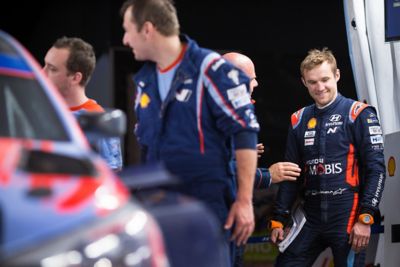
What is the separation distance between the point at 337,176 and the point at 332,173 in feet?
Answer: 0.13

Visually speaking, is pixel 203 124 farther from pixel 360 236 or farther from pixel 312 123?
pixel 312 123

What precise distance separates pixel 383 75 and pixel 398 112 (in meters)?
A: 0.29

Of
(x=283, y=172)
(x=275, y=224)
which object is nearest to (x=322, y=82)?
(x=283, y=172)

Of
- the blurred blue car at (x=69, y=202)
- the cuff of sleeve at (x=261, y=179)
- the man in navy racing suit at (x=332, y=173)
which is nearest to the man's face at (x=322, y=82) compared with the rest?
the man in navy racing suit at (x=332, y=173)

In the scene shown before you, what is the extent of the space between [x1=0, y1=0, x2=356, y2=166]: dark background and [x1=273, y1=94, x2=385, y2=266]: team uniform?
390 centimetres

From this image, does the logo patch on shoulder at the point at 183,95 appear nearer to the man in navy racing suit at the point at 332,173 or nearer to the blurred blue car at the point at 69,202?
the blurred blue car at the point at 69,202

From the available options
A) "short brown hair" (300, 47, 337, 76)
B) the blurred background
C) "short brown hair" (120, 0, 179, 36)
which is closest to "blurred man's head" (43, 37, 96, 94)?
"short brown hair" (120, 0, 179, 36)

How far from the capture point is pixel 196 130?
4.29m

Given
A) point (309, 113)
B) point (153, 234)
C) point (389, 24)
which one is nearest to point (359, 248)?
point (309, 113)

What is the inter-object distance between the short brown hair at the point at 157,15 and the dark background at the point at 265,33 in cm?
540

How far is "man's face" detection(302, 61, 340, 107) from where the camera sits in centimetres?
607

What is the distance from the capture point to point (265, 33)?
1009 centimetres

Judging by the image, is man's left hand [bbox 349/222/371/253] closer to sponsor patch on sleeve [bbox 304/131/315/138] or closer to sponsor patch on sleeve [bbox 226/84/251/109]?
sponsor patch on sleeve [bbox 304/131/315/138]

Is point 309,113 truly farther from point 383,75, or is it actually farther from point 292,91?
point 292,91
